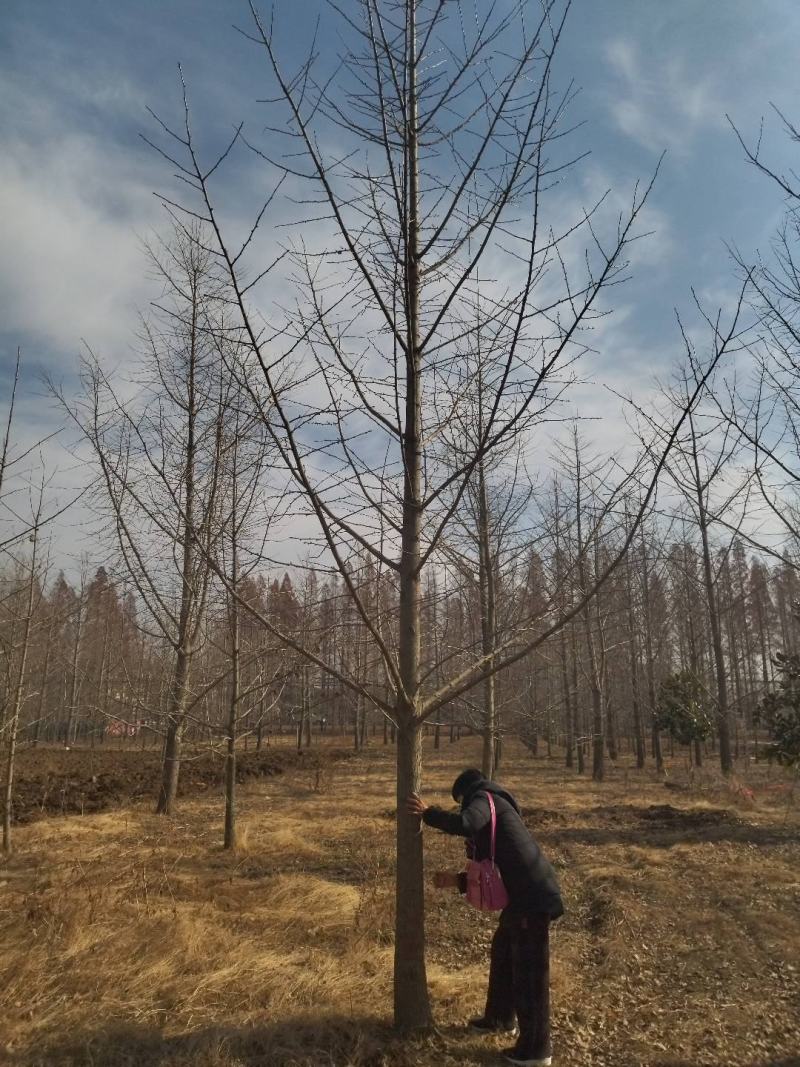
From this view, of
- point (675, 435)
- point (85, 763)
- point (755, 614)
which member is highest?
point (755, 614)

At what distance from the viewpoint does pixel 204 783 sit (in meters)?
15.3

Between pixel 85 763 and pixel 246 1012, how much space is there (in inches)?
711

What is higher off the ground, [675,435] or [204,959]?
[675,435]

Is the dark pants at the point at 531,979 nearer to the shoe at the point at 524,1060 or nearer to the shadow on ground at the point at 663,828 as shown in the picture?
the shoe at the point at 524,1060

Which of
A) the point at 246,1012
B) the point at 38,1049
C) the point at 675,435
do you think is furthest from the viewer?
the point at 246,1012

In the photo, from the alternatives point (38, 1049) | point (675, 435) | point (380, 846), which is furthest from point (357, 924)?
point (675, 435)

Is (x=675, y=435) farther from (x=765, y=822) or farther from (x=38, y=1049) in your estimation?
(x=765, y=822)

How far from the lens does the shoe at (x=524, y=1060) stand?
10.4 feet

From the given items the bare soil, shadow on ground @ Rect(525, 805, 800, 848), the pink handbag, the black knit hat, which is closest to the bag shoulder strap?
the pink handbag

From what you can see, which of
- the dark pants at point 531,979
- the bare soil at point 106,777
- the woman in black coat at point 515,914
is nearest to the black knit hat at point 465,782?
the woman in black coat at point 515,914

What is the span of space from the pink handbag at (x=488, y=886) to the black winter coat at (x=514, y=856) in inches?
1.1

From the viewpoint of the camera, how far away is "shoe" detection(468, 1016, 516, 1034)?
345 cm

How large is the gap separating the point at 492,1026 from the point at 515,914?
2.22ft

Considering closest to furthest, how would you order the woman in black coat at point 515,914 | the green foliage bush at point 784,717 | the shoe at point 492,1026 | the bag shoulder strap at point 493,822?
the woman in black coat at point 515,914, the bag shoulder strap at point 493,822, the shoe at point 492,1026, the green foliage bush at point 784,717
